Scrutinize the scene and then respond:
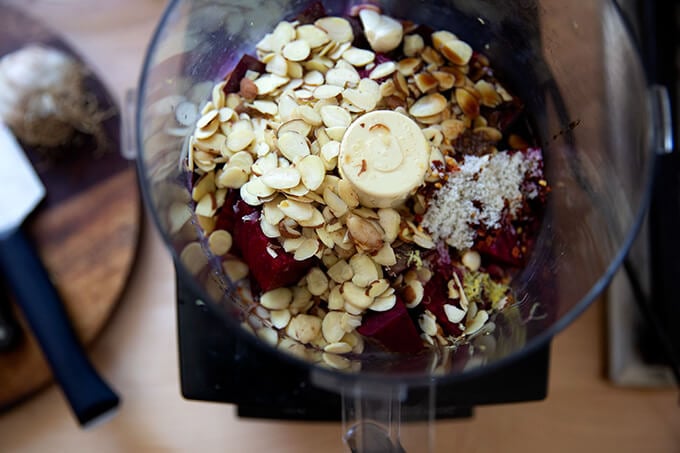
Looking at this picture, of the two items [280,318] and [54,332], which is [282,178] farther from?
[54,332]

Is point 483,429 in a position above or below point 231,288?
below

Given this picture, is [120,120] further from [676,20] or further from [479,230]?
[676,20]

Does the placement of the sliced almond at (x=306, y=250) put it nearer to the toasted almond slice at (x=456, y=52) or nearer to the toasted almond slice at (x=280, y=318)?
the toasted almond slice at (x=280, y=318)

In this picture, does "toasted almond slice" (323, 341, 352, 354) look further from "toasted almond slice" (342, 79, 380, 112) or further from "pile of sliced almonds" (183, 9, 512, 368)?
"toasted almond slice" (342, 79, 380, 112)

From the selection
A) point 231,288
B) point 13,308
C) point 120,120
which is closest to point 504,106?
point 231,288

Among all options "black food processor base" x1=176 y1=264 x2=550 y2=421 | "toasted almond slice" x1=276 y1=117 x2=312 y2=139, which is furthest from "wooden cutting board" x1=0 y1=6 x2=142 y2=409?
"toasted almond slice" x1=276 y1=117 x2=312 y2=139

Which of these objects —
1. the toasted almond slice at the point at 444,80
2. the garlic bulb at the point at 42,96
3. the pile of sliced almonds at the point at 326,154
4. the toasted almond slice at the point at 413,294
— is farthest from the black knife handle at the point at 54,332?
the toasted almond slice at the point at 444,80

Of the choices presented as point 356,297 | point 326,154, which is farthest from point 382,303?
point 326,154
